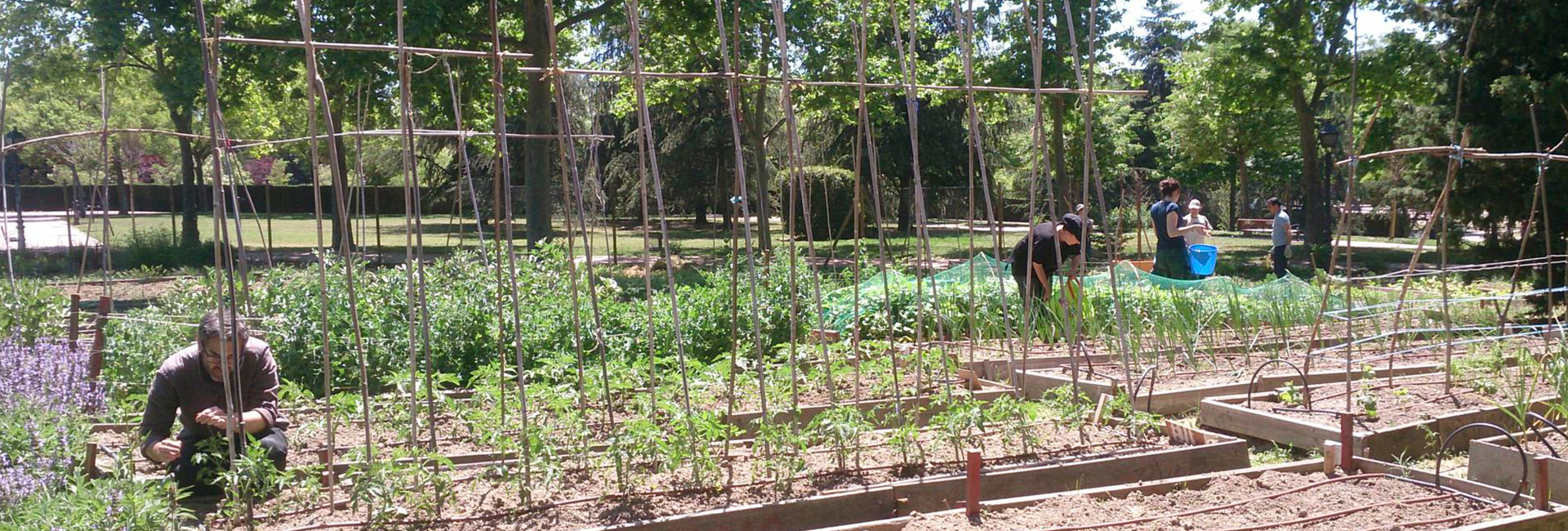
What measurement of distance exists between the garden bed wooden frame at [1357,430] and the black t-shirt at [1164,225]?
176 inches

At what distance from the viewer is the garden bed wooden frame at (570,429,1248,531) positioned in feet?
13.1

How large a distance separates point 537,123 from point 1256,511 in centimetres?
1198

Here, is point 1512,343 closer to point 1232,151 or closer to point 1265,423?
point 1265,423

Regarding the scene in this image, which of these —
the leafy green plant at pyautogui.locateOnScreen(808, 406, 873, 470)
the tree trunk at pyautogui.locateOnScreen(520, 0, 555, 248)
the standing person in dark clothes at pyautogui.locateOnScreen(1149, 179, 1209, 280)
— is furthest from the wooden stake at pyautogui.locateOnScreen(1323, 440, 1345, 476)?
the tree trunk at pyautogui.locateOnScreen(520, 0, 555, 248)

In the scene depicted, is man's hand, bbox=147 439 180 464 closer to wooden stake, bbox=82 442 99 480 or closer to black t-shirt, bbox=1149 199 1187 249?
wooden stake, bbox=82 442 99 480

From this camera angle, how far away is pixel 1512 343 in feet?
22.6

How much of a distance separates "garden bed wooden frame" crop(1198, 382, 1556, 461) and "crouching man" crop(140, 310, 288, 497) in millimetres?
4633

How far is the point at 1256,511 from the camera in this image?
4160 mm

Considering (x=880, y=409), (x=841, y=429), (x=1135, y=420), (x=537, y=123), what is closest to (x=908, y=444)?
(x=841, y=429)

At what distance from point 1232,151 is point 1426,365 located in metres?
A: 26.4

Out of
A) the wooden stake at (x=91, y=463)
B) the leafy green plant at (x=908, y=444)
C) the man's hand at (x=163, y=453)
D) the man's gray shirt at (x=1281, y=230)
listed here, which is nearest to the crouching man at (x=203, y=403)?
the man's hand at (x=163, y=453)

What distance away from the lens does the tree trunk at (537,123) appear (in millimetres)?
14453

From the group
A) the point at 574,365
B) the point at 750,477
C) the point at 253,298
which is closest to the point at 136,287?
the point at 253,298

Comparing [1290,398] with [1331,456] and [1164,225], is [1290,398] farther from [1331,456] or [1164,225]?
[1164,225]
